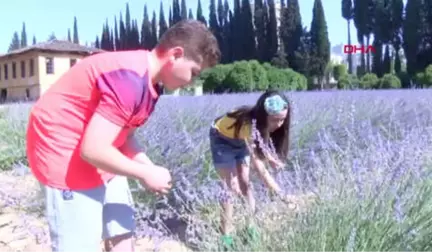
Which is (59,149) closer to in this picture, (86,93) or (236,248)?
(86,93)

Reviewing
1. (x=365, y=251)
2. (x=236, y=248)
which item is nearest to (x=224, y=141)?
(x=236, y=248)

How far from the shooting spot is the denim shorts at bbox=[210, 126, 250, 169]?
3854 millimetres

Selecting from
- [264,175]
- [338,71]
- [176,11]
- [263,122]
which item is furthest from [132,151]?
[176,11]

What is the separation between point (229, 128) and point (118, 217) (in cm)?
151

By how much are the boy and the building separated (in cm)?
4384

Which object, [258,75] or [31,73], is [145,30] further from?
[258,75]

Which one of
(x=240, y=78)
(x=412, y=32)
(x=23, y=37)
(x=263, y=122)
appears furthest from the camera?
(x=23, y=37)

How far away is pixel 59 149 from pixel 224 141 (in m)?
1.91

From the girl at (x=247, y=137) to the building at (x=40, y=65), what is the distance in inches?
1662

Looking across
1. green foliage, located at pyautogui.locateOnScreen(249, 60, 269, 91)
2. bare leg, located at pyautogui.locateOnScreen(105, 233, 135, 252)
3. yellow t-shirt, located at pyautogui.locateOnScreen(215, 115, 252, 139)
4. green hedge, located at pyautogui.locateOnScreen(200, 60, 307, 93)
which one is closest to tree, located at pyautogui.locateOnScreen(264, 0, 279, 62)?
green hedge, located at pyautogui.locateOnScreen(200, 60, 307, 93)

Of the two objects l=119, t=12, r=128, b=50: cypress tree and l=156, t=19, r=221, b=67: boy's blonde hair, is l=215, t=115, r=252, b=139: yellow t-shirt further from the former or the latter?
l=119, t=12, r=128, b=50: cypress tree

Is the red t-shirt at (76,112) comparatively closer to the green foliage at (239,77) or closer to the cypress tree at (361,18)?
the green foliage at (239,77)

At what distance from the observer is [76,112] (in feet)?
6.73

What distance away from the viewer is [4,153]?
24.5ft
